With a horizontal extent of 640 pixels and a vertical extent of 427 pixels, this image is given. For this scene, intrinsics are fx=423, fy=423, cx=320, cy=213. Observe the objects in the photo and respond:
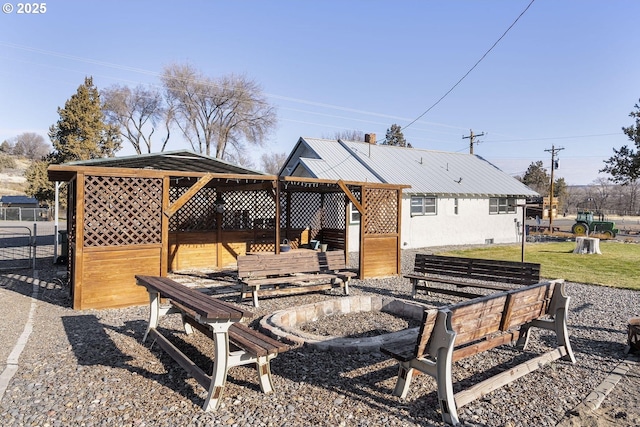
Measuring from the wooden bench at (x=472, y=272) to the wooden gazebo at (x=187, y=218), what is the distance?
212 centimetres

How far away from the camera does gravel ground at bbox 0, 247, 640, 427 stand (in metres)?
3.48

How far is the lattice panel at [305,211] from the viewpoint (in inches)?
578

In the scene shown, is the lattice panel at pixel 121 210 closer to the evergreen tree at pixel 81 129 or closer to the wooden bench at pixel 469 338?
the wooden bench at pixel 469 338

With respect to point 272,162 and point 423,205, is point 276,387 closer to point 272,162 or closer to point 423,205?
point 423,205

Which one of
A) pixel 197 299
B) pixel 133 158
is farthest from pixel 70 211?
pixel 197 299

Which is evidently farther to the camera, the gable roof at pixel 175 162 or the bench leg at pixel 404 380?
the gable roof at pixel 175 162

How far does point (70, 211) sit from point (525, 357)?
9025mm

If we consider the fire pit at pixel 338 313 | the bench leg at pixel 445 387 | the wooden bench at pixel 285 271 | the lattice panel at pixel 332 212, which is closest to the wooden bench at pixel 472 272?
the fire pit at pixel 338 313

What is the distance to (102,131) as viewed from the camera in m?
36.4

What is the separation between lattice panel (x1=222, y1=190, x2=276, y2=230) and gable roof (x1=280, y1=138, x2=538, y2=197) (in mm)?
4075

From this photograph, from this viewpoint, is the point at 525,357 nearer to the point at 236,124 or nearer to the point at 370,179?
the point at 370,179

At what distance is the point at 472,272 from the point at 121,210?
673cm

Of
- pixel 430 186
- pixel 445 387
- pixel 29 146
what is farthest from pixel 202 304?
pixel 29 146

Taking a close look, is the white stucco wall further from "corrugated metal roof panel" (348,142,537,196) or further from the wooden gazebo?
the wooden gazebo
